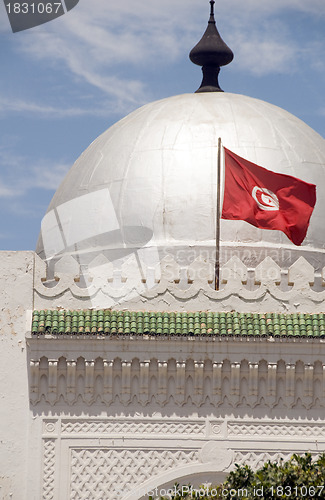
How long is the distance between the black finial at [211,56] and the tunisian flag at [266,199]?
23.2ft

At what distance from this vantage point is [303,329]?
26.0 metres

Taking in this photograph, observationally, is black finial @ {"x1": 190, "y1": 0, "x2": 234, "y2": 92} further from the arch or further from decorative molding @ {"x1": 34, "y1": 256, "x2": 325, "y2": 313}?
the arch

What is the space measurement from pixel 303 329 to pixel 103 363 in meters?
3.76

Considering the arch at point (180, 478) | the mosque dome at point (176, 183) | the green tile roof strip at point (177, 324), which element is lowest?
the arch at point (180, 478)

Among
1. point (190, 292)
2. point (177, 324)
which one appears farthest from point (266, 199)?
point (177, 324)

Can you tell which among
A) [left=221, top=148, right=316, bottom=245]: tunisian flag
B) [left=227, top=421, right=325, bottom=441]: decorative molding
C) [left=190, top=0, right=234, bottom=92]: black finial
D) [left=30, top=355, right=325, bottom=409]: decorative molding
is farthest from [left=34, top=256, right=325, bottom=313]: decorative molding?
[left=190, top=0, right=234, bottom=92]: black finial

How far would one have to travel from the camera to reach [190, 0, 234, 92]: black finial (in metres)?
35.1

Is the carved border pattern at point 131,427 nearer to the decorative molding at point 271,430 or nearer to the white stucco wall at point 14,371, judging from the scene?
the decorative molding at point 271,430

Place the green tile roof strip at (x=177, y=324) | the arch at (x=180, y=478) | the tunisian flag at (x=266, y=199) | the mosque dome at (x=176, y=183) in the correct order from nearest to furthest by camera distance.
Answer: the arch at (x=180, y=478), the green tile roof strip at (x=177, y=324), the tunisian flag at (x=266, y=199), the mosque dome at (x=176, y=183)

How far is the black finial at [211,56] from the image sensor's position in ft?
115

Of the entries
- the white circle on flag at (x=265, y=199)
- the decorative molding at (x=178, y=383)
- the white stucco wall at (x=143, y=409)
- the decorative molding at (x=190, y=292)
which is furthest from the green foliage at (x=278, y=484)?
the white circle on flag at (x=265, y=199)

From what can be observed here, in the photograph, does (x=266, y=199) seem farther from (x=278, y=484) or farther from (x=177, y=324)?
A: (x=278, y=484)

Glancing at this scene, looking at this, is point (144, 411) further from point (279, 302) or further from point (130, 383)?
point (279, 302)

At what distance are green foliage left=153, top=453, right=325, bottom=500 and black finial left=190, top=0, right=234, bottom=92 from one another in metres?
13.9
